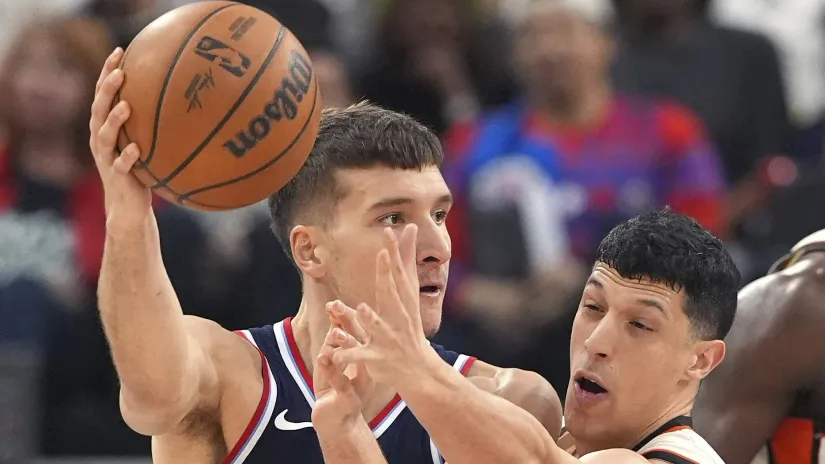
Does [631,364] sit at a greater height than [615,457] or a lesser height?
greater

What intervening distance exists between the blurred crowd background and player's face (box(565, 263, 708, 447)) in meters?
2.61

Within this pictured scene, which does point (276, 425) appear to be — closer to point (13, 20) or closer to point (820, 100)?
point (13, 20)

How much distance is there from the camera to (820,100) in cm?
785

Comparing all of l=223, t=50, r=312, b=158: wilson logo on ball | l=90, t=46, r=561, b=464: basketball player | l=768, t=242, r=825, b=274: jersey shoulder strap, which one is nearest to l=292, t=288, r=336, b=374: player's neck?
l=90, t=46, r=561, b=464: basketball player

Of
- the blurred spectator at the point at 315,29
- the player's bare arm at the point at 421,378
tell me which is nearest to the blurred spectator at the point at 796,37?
the blurred spectator at the point at 315,29

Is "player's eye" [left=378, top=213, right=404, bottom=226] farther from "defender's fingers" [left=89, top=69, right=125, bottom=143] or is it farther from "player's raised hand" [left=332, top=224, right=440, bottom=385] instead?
"defender's fingers" [left=89, top=69, right=125, bottom=143]

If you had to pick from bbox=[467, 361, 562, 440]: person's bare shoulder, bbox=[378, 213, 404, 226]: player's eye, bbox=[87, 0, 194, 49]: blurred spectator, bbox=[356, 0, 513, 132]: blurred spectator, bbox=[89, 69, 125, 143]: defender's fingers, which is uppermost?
bbox=[89, 69, 125, 143]: defender's fingers

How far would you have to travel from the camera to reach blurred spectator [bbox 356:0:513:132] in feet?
24.2

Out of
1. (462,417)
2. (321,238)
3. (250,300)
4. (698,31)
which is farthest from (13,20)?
(462,417)

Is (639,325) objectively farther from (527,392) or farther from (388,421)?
(388,421)

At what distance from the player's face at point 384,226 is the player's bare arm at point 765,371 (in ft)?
3.34

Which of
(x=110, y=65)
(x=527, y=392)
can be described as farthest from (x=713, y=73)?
(x=110, y=65)

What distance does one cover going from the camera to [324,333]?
3.72 m

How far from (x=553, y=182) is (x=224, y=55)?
3524 millimetres
